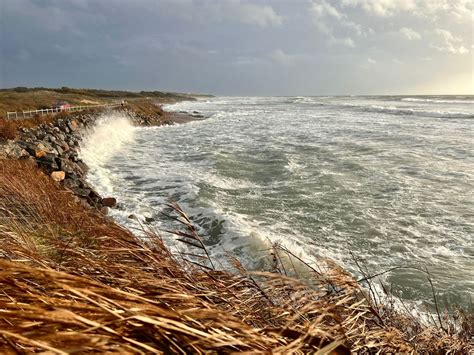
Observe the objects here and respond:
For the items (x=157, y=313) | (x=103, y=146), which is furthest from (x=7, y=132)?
(x=157, y=313)

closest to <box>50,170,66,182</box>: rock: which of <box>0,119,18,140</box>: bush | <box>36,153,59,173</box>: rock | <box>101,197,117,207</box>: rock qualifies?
<box>36,153,59,173</box>: rock

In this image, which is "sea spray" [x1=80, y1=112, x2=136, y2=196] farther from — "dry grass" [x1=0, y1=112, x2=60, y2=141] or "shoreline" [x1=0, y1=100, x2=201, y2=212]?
"dry grass" [x1=0, y1=112, x2=60, y2=141]

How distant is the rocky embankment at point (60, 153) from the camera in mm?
11473

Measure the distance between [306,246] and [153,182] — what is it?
8.51 meters

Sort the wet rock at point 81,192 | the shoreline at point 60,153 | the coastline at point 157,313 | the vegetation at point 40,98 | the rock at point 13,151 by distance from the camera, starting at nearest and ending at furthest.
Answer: the coastline at point 157,313
the wet rock at point 81,192
the shoreline at point 60,153
the rock at point 13,151
the vegetation at point 40,98

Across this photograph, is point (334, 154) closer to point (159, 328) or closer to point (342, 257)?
point (342, 257)

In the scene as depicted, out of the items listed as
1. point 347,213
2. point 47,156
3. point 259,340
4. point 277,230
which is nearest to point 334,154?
point 347,213

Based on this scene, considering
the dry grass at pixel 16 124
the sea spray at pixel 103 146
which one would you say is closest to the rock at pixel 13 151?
the dry grass at pixel 16 124

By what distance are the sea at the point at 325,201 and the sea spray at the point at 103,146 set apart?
166 millimetres

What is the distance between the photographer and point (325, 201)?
11484 mm

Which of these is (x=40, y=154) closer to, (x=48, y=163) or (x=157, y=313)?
(x=48, y=163)

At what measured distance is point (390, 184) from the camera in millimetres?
13617

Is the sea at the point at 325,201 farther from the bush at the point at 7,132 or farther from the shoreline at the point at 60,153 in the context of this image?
the bush at the point at 7,132

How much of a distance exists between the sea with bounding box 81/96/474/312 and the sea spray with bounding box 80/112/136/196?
0.17 meters
